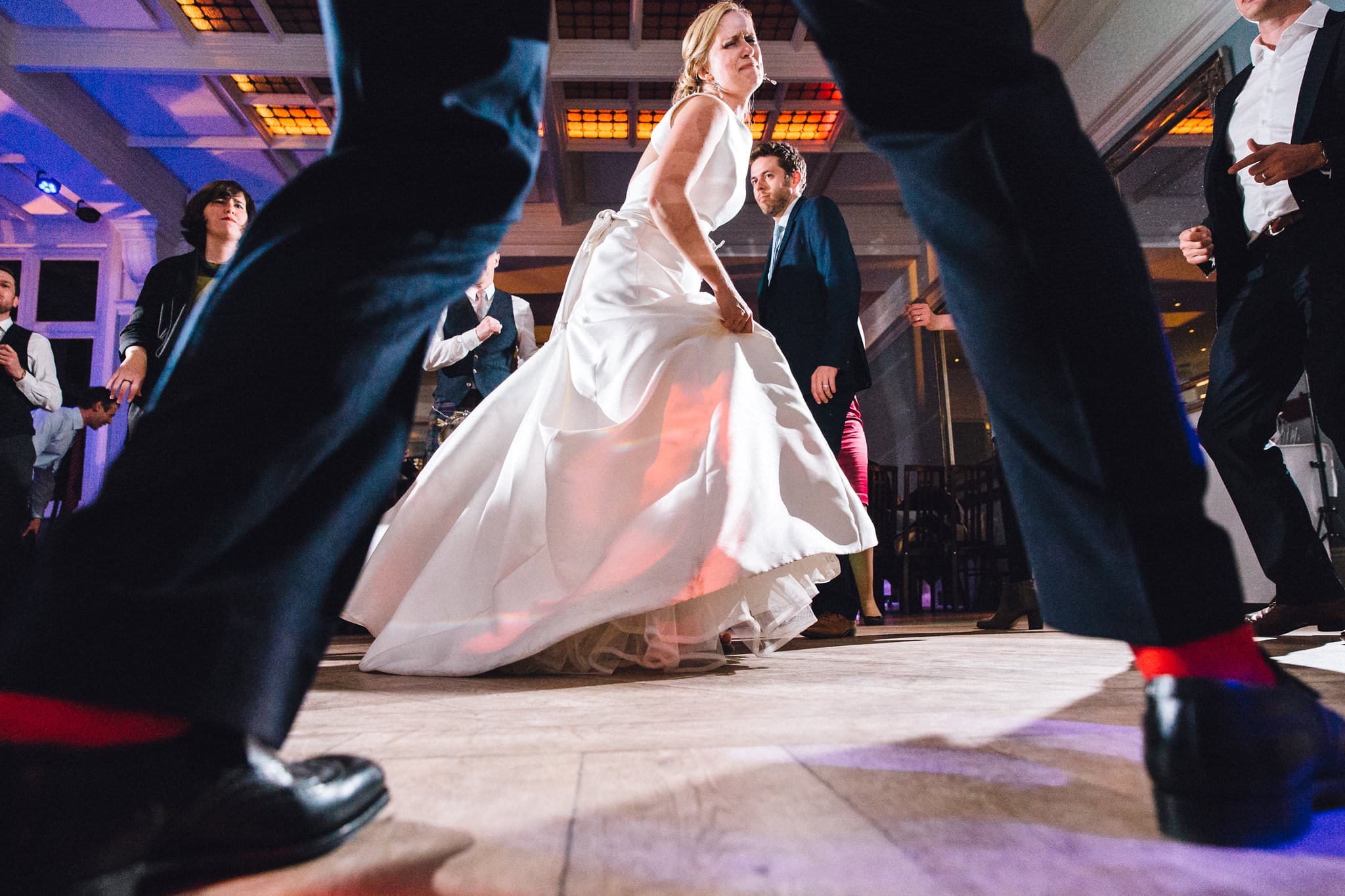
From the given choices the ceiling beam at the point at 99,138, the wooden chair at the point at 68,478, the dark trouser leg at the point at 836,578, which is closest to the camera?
the dark trouser leg at the point at 836,578

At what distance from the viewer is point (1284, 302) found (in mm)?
1928

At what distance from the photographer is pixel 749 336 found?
1.74 metres

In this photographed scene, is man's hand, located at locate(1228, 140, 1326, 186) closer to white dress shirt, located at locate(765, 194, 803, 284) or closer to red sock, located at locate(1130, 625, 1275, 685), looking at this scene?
white dress shirt, located at locate(765, 194, 803, 284)

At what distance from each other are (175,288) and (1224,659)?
9.62 ft

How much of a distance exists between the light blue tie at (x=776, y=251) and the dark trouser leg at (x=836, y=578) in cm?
40

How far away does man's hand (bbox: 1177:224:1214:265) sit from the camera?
7.00 feet

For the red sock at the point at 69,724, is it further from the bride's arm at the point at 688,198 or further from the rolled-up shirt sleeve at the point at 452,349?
the rolled-up shirt sleeve at the point at 452,349

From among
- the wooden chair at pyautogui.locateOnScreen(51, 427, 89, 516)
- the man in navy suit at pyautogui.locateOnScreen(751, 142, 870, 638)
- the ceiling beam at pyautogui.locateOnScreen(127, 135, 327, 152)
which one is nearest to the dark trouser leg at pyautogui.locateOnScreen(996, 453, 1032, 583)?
the man in navy suit at pyautogui.locateOnScreen(751, 142, 870, 638)

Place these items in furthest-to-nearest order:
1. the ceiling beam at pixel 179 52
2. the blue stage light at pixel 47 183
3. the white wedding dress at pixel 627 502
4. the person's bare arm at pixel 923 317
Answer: the blue stage light at pixel 47 183 < the ceiling beam at pixel 179 52 < the person's bare arm at pixel 923 317 < the white wedding dress at pixel 627 502

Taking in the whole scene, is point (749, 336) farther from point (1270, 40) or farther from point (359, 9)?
point (1270, 40)

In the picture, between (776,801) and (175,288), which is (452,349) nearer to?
(175,288)

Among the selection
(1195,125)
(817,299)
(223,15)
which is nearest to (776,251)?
(817,299)

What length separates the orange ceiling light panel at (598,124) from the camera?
20.8ft

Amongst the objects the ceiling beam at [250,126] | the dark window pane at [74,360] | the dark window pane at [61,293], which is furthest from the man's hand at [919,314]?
the dark window pane at [61,293]
